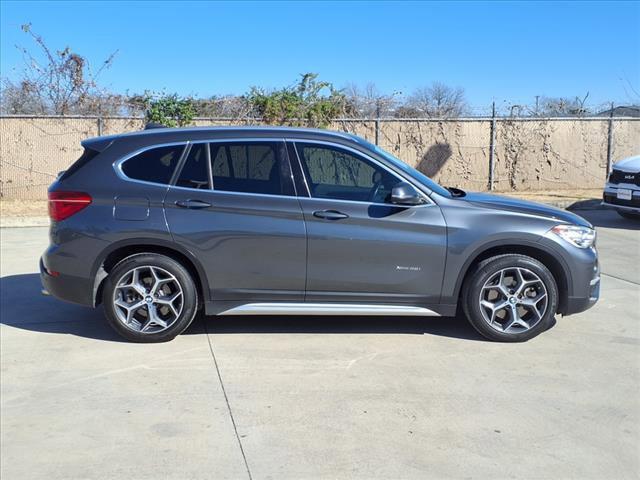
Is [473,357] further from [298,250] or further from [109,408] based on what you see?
[109,408]

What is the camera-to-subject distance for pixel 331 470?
340 cm

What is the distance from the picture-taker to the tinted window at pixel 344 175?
5402 mm

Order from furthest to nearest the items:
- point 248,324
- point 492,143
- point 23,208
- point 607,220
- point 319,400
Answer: point 492,143 < point 23,208 < point 607,220 < point 248,324 < point 319,400

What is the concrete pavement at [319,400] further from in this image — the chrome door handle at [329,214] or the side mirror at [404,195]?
the side mirror at [404,195]

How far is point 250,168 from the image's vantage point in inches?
215

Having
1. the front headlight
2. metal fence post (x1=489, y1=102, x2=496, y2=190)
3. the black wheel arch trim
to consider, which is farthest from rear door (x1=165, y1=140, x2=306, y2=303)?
metal fence post (x1=489, y1=102, x2=496, y2=190)

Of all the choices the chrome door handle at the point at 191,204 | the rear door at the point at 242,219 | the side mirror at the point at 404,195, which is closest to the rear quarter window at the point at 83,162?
the rear door at the point at 242,219

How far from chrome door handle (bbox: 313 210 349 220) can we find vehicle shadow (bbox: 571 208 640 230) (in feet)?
27.9

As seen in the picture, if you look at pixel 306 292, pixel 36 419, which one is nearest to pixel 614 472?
pixel 306 292

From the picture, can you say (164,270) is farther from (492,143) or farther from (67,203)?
(492,143)

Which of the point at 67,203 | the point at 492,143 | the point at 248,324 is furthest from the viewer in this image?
the point at 492,143

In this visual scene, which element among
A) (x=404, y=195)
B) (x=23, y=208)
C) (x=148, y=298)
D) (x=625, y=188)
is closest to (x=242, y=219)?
(x=148, y=298)

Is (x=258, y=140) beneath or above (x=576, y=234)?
above

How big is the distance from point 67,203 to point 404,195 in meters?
2.88
